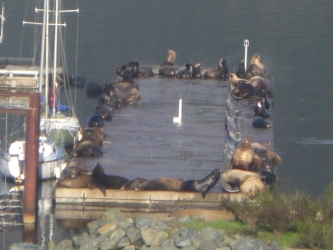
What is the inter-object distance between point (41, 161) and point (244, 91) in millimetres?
9917

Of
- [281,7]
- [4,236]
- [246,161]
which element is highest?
[281,7]

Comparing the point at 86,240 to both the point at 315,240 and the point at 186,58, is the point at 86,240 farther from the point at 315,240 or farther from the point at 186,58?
the point at 186,58

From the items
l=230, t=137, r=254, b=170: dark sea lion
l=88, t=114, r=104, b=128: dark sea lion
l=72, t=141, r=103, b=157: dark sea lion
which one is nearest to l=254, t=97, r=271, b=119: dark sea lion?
l=88, t=114, r=104, b=128: dark sea lion

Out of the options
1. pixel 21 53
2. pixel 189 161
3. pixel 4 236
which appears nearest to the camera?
pixel 4 236

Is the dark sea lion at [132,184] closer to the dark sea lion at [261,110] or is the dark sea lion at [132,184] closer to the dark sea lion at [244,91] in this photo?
the dark sea lion at [261,110]

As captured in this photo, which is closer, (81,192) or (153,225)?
(153,225)

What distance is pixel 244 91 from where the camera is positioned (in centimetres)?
2798

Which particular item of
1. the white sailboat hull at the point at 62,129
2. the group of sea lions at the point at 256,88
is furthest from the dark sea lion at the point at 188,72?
the white sailboat hull at the point at 62,129

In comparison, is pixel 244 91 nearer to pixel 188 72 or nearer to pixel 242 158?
pixel 188 72

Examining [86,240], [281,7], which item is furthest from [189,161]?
[281,7]

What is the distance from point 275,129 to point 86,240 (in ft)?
46.5

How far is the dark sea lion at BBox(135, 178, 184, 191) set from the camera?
17.6 meters

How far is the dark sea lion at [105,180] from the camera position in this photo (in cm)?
1761

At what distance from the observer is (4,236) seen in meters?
16.1
